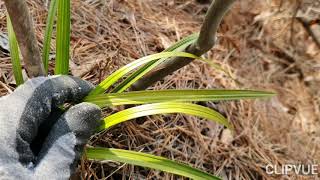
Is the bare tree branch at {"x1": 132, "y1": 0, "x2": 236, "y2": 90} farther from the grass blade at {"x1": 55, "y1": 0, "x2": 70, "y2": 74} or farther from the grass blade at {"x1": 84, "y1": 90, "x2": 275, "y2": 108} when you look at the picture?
the grass blade at {"x1": 55, "y1": 0, "x2": 70, "y2": 74}

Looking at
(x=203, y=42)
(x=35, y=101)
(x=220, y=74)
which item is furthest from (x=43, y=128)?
(x=220, y=74)

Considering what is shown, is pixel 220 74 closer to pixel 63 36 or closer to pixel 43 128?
pixel 63 36

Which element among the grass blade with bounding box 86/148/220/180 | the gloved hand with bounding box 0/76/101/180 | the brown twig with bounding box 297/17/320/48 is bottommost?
the grass blade with bounding box 86/148/220/180

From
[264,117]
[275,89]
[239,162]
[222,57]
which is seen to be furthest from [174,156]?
[275,89]
